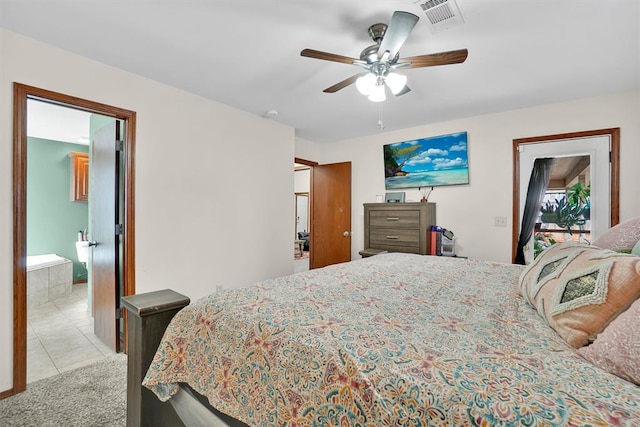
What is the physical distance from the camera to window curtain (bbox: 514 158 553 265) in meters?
3.23

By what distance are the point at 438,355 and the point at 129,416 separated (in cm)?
150

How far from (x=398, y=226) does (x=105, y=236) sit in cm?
324

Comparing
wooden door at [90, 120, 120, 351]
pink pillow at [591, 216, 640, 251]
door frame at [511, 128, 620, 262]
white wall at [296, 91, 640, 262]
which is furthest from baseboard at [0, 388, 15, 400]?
door frame at [511, 128, 620, 262]

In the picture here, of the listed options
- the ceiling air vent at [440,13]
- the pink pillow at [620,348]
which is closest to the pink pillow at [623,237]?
the pink pillow at [620,348]

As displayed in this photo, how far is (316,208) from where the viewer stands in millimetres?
5105

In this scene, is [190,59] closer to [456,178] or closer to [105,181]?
[105,181]

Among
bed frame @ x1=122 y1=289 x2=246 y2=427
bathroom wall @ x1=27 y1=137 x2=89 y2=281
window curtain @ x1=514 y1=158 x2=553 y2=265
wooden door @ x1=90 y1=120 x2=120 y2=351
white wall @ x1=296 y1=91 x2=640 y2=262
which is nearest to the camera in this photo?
bed frame @ x1=122 y1=289 x2=246 y2=427

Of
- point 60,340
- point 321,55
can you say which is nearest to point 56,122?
point 60,340

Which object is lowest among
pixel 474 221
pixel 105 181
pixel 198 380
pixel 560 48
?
pixel 198 380

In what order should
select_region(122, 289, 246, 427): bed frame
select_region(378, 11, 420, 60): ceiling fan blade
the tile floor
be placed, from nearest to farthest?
select_region(122, 289, 246, 427): bed frame → select_region(378, 11, 420, 60): ceiling fan blade → the tile floor

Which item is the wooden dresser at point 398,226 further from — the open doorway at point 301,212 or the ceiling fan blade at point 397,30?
the open doorway at point 301,212

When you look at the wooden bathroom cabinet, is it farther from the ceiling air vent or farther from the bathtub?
the ceiling air vent

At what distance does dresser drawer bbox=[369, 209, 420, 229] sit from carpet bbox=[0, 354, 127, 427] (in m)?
3.12

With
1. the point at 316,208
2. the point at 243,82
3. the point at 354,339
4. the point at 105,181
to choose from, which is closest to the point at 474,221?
the point at 316,208
